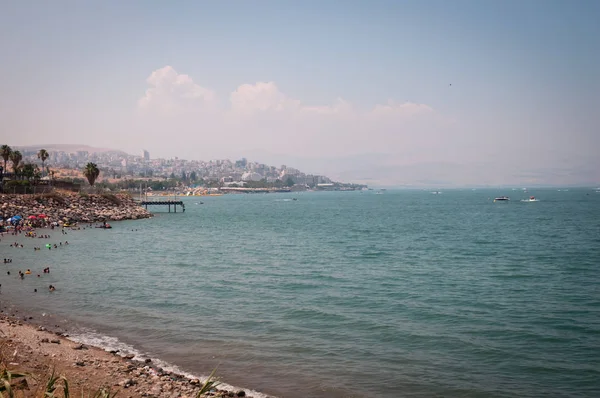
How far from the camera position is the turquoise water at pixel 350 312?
567 inches

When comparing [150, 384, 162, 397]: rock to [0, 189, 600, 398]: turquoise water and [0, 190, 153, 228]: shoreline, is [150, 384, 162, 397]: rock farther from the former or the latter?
[0, 190, 153, 228]: shoreline

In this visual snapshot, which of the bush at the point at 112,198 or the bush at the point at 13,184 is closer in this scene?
the bush at the point at 13,184

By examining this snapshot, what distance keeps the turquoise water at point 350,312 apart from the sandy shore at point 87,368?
135 cm

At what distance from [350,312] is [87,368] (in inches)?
444

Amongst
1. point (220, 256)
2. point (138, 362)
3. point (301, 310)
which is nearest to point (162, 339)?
point (138, 362)

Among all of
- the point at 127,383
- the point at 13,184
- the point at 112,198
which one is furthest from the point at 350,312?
the point at 112,198

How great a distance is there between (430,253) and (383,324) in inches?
889

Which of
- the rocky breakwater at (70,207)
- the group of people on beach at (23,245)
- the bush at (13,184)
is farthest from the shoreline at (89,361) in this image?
the bush at (13,184)

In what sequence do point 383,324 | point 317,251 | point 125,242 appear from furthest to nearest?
point 125,242, point 317,251, point 383,324

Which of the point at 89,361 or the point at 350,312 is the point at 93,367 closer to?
the point at 89,361

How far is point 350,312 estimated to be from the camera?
2117 cm

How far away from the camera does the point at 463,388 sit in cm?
1352

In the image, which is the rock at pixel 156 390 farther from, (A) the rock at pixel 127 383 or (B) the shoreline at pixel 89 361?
(A) the rock at pixel 127 383

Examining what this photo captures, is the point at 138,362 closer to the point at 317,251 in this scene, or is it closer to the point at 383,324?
the point at 383,324
